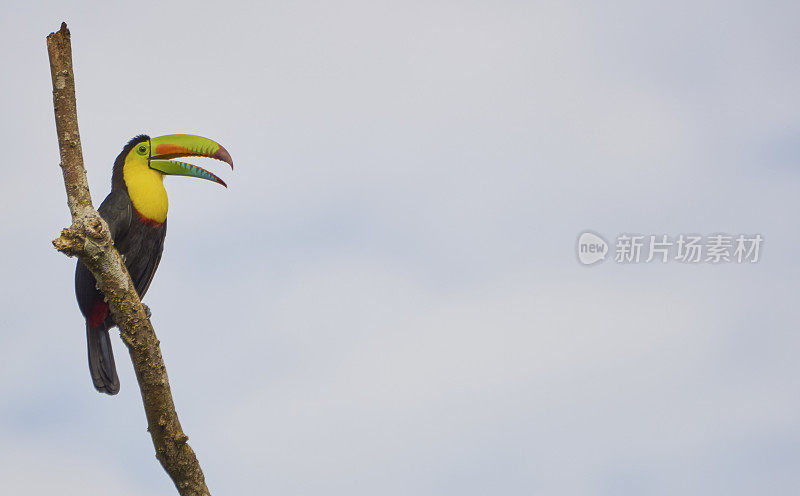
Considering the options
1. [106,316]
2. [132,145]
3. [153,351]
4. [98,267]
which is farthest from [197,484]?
[132,145]

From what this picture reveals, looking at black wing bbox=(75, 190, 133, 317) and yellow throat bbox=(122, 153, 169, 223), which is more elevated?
yellow throat bbox=(122, 153, 169, 223)

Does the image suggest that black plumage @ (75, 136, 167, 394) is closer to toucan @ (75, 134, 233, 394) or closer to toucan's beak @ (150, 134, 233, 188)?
toucan @ (75, 134, 233, 394)

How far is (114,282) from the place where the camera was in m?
4.54

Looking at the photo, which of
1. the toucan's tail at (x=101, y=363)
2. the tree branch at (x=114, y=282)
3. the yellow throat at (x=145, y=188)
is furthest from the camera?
the yellow throat at (x=145, y=188)

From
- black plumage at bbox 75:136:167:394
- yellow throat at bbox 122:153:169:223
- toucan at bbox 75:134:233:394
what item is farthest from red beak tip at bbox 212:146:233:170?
black plumage at bbox 75:136:167:394

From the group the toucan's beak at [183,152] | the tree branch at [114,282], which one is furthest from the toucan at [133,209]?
the tree branch at [114,282]

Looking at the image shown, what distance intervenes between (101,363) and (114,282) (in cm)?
181

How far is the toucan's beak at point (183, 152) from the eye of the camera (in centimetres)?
612

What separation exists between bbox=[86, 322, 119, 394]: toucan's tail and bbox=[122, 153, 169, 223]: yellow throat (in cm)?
99

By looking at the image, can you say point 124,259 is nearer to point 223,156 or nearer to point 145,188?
point 145,188

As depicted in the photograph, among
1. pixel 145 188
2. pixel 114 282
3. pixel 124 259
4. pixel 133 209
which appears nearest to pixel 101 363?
pixel 124 259

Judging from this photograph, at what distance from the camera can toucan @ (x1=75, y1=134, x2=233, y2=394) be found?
239 inches

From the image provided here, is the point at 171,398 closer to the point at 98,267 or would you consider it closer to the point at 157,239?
the point at 98,267

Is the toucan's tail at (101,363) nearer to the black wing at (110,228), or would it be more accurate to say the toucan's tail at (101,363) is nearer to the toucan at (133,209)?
the toucan at (133,209)
